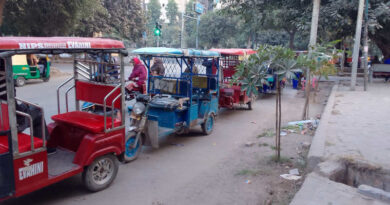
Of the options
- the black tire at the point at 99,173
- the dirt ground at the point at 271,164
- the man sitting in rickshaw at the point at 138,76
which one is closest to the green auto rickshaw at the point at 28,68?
the man sitting in rickshaw at the point at 138,76

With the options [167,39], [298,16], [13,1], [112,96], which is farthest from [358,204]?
[167,39]

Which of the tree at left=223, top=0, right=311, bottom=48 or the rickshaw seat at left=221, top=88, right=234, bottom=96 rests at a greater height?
the tree at left=223, top=0, right=311, bottom=48

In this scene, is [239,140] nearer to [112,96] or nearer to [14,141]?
[112,96]

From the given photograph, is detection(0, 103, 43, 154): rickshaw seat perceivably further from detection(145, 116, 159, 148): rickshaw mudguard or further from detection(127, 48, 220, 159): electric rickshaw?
detection(145, 116, 159, 148): rickshaw mudguard

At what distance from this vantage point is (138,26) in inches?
1334

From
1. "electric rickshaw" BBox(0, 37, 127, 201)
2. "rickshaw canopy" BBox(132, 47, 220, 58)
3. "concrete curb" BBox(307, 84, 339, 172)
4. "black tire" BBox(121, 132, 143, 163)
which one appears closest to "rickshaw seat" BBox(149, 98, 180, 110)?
"black tire" BBox(121, 132, 143, 163)

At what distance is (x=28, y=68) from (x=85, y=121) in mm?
12502

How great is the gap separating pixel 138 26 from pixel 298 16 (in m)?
21.1

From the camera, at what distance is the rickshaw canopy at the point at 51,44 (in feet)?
10.8

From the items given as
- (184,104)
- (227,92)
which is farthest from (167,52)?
(227,92)

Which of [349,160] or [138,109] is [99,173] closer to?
[138,109]

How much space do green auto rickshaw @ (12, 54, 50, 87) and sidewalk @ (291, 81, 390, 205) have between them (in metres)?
13.2

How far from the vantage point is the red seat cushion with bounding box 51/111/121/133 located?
14.4 feet

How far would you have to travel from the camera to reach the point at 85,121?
463 centimetres
